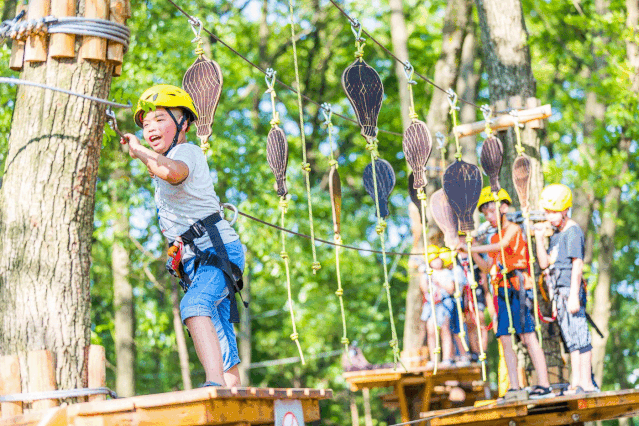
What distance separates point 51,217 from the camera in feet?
11.6

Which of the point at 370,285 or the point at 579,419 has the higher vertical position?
the point at 370,285

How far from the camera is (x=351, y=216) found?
1947 cm

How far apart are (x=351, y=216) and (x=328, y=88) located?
10.1ft

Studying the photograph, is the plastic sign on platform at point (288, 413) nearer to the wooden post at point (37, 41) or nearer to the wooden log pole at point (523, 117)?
the wooden post at point (37, 41)

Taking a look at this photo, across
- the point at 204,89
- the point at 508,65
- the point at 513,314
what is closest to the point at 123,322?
the point at 508,65

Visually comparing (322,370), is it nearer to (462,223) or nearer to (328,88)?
(328,88)

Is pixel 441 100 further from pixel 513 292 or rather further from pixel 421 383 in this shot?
pixel 513 292

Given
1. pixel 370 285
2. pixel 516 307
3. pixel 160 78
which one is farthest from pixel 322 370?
pixel 516 307

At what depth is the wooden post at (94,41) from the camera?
369 cm

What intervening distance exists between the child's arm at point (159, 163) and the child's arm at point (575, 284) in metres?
3.59

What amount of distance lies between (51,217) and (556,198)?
13.0 feet

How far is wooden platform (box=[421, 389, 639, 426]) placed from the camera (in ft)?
18.6

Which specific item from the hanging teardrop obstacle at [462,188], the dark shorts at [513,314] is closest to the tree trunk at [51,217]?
the hanging teardrop obstacle at [462,188]

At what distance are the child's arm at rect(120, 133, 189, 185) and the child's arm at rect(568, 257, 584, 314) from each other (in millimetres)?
3594
